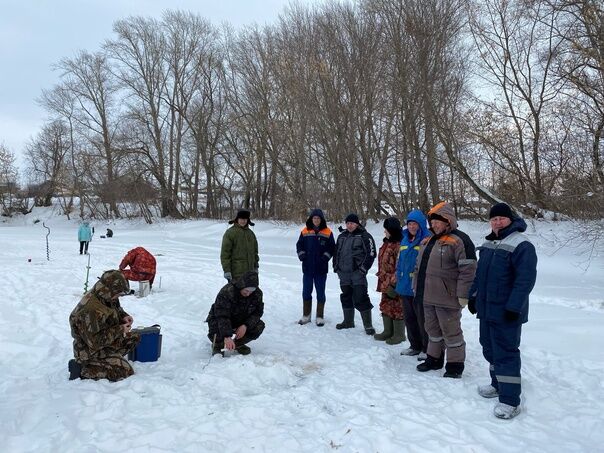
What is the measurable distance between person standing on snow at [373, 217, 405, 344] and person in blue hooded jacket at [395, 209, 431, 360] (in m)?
0.31

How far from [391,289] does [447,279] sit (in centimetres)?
129

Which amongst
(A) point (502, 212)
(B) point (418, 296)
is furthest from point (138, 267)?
(A) point (502, 212)

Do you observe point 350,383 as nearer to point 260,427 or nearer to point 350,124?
point 260,427

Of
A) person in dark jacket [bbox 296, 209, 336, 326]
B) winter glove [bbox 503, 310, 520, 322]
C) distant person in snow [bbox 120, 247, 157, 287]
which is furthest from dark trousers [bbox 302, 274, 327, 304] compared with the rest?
distant person in snow [bbox 120, 247, 157, 287]

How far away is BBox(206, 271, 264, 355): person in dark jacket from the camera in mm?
5270

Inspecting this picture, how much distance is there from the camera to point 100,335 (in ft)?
14.5

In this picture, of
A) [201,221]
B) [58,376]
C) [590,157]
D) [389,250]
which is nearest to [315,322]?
[389,250]

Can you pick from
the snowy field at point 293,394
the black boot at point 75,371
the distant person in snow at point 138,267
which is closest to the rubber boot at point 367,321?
the snowy field at point 293,394

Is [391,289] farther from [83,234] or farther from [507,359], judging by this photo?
[83,234]

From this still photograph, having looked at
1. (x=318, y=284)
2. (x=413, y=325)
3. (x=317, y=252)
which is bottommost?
(x=413, y=325)

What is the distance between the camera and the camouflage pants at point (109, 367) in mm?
4359

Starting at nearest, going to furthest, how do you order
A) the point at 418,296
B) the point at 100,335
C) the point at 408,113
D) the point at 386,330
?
1. the point at 100,335
2. the point at 418,296
3. the point at 386,330
4. the point at 408,113

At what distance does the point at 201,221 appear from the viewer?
31.3 meters

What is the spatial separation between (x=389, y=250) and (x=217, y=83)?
1221 inches
